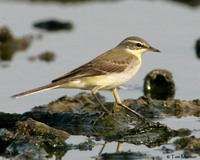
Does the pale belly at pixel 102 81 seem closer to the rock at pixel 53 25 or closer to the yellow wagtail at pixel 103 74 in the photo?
the yellow wagtail at pixel 103 74

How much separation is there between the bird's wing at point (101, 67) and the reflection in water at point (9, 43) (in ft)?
Answer: 26.7

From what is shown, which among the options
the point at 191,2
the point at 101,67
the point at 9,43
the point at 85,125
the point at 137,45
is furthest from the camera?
the point at 191,2

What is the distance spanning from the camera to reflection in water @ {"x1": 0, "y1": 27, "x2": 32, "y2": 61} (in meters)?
20.5

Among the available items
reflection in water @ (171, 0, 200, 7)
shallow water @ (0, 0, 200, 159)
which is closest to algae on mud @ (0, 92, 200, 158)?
shallow water @ (0, 0, 200, 159)

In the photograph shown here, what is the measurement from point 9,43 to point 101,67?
958 centimetres

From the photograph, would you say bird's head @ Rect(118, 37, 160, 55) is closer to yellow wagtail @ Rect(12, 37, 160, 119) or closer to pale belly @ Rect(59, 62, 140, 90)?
yellow wagtail @ Rect(12, 37, 160, 119)

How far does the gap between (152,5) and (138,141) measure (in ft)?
57.6

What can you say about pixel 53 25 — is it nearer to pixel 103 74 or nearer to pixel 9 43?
pixel 9 43

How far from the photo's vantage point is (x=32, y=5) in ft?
93.9

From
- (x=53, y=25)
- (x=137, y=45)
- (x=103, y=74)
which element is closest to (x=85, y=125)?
(x=103, y=74)

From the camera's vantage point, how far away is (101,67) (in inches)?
491

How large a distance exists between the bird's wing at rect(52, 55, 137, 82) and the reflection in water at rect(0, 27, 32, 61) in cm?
815

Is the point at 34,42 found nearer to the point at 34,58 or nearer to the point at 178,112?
the point at 34,58

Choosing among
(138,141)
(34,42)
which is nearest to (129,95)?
(138,141)
